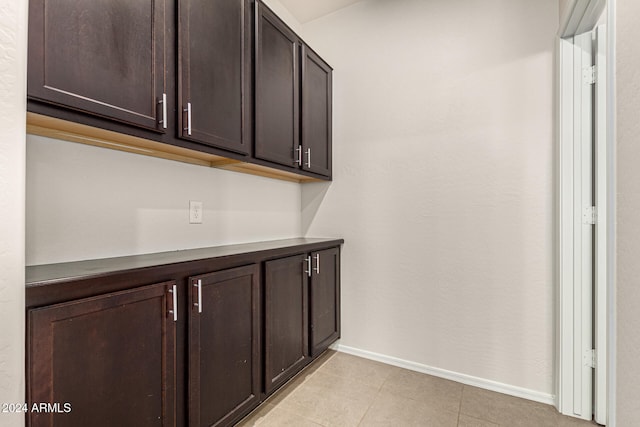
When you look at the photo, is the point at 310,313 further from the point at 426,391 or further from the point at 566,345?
the point at 566,345

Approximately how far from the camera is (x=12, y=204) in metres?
0.74

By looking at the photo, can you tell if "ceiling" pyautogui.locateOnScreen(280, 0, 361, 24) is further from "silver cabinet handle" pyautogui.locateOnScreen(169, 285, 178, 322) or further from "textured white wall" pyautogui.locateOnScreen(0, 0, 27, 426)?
"silver cabinet handle" pyautogui.locateOnScreen(169, 285, 178, 322)

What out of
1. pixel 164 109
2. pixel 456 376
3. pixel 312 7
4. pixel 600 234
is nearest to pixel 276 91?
pixel 164 109

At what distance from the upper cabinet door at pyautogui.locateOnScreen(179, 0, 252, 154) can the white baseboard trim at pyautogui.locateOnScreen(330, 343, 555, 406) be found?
1.84 m

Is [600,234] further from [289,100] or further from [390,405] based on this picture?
[289,100]

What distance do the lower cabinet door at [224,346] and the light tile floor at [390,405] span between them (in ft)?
0.93

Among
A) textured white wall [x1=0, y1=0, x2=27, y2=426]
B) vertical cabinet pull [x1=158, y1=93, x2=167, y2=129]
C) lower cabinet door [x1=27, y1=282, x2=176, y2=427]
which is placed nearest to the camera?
textured white wall [x1=0, y1=0, x2=27, y2=426]

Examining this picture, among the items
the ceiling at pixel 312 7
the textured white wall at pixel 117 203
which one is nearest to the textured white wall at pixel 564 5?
the ceiling at pixel 312 7

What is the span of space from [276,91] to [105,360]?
1663 millimetres

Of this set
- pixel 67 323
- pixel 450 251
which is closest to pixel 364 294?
pixel 450 251

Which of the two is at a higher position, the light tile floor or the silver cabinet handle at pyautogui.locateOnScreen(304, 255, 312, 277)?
the silver cabinet handle at pyautogui.locateOnScreen(304, 255, 312, 277)

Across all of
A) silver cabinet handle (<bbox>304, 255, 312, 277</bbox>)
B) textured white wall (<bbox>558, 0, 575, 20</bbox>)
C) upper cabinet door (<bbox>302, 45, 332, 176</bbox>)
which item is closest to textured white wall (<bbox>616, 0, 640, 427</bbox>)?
textured white wall (<bbox>558, 0, 575, 20</bbox>)

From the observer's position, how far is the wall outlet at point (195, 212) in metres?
1.77

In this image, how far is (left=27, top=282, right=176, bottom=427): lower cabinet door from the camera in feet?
2.87
